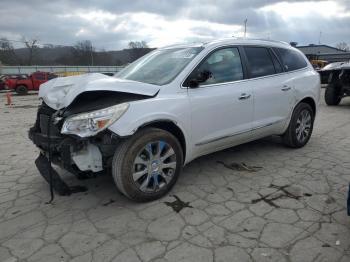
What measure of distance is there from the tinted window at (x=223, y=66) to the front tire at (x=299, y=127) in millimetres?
1455

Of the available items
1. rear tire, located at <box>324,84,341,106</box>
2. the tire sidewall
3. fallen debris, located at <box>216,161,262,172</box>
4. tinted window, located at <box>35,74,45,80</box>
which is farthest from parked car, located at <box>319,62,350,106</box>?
tinted window, located at <box>35,74,45,80</box>

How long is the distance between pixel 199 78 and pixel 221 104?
Result: 456 mm

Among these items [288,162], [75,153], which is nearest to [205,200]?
[75,153]

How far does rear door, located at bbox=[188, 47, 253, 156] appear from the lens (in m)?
3.78

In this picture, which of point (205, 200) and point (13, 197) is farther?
point (13, 197)

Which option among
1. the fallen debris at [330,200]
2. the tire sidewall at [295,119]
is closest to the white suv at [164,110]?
the tire sidewall at [295,119]

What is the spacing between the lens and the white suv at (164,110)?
3191mm

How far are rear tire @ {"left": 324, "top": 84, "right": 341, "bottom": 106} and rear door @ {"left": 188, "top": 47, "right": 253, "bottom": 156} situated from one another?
7.74m

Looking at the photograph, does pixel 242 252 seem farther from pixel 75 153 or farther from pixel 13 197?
pixel 13 197

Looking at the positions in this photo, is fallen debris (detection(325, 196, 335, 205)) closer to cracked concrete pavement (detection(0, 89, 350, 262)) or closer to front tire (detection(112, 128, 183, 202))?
cracked concrete pavement (detection(0, 89, 350, 262))

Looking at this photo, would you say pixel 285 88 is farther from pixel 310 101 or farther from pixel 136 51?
pixel 136 51

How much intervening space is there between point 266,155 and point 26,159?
3.97 m

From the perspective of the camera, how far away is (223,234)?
2857 millimetres

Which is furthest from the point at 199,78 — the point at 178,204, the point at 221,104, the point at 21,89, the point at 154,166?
the point at 21,89
